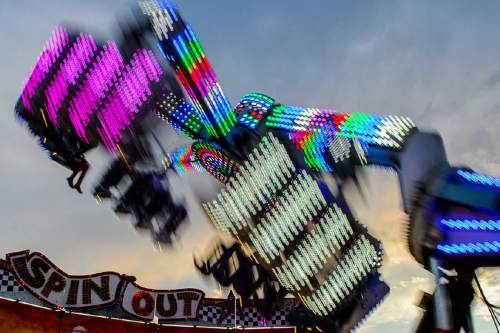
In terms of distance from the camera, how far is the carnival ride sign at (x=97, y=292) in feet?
54.5

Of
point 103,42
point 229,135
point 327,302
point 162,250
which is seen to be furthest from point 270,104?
point 162,250

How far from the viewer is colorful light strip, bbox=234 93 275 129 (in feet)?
44.9

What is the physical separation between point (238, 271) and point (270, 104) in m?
9.20

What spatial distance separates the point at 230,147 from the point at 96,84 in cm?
481

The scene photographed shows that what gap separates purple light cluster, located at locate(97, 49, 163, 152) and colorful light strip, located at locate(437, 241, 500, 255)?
909 centimetres

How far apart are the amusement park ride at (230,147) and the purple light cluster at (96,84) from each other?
35 millimetres

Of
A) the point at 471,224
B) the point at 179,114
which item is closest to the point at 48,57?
the point at 179,114

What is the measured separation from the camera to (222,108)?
12617mm

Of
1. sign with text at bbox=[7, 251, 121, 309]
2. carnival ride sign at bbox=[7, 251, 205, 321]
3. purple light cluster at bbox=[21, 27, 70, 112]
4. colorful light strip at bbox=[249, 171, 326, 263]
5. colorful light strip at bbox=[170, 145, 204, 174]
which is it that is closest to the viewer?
colorful light strip at bbox=[249, 171, 326, 263]

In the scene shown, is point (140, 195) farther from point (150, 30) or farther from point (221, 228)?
point (150, 30)

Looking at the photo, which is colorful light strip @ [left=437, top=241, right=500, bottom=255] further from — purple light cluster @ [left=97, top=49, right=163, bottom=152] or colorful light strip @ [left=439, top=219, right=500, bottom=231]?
purple light cluster @ [left=97, top=49, right=163, bottom=152]

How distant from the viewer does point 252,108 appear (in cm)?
1422

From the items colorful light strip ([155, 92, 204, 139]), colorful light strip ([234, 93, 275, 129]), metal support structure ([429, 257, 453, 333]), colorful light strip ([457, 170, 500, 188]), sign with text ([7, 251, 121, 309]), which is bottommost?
sign with text ([7, 251, 121, 309])

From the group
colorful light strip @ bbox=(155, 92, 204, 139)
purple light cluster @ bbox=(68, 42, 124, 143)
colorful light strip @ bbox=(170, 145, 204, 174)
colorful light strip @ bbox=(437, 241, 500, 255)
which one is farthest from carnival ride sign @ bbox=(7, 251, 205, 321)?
colorful light strip @ bbox=(437, 241, 500, 255)
